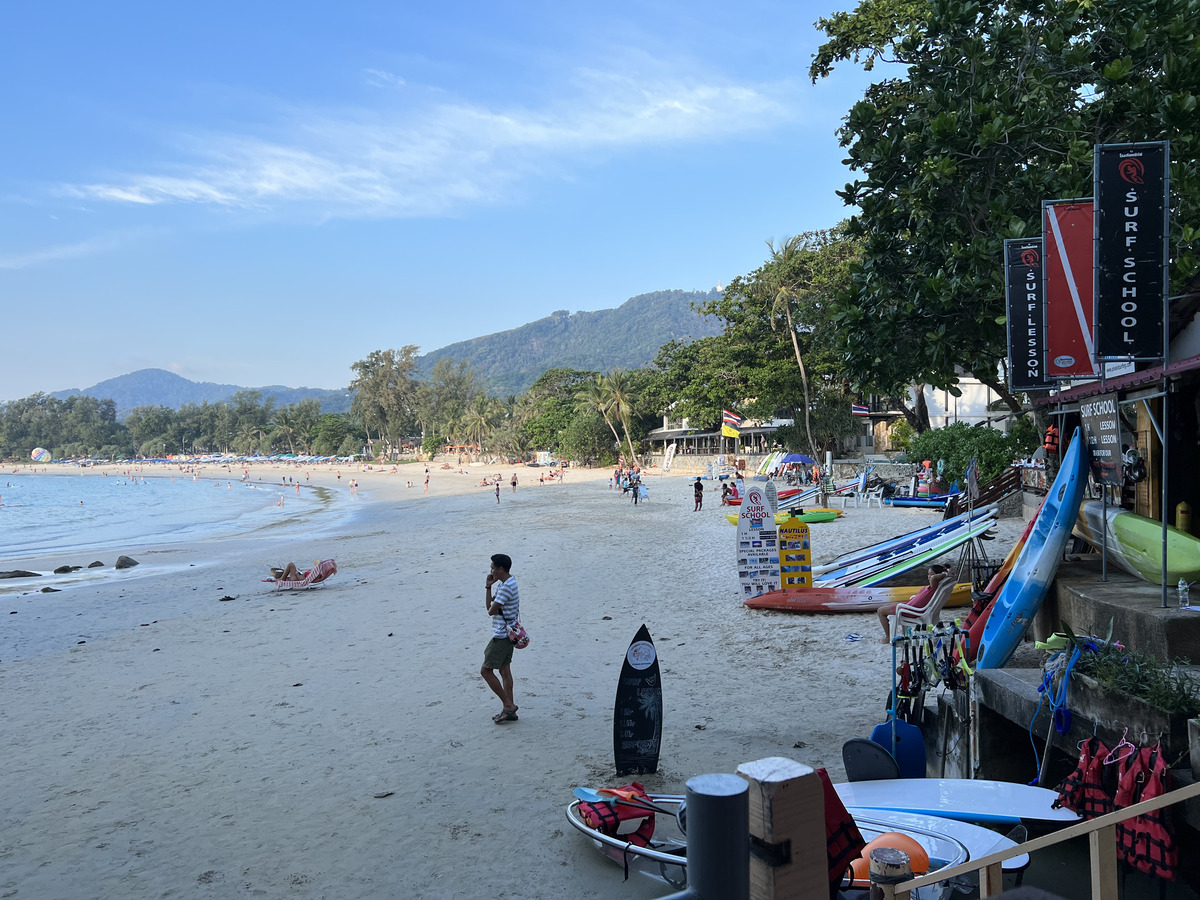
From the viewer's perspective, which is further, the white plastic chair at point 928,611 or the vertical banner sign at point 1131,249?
the white plastic chair at point 928,611

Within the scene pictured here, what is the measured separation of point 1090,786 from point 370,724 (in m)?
5.54

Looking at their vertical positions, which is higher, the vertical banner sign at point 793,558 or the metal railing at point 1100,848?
the metal railing at point 1100,848

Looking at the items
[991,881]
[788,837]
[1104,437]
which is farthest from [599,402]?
[788,837]

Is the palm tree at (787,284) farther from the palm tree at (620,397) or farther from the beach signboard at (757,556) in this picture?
the beach signboard at (757,556)

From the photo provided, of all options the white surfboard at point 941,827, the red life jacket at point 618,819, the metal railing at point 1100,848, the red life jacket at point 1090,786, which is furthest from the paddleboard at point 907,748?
the metal railing at point 1100,848

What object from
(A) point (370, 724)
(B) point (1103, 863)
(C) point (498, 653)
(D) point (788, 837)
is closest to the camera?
(D) point (788, 837)

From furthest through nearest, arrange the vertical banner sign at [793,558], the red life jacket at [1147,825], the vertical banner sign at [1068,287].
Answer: the vertical banner sign at [793,558] → the vertical banner sign at [1068,287] → the red life jacket at [1147,825]

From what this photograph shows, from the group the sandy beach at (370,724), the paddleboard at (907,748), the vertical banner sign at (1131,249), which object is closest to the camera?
the sandy beach at (370,724)

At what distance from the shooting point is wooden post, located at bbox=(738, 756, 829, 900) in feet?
5.80

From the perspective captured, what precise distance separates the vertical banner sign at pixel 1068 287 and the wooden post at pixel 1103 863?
579cm

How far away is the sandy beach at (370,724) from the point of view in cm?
472

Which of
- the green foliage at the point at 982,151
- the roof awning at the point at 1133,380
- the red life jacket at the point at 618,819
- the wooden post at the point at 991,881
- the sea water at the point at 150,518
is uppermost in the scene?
the green foliage at the point at 982,151

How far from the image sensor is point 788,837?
1.78 metres

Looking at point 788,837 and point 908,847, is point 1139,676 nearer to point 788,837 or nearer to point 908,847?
point 908,847
